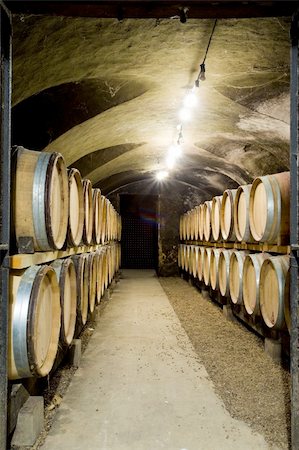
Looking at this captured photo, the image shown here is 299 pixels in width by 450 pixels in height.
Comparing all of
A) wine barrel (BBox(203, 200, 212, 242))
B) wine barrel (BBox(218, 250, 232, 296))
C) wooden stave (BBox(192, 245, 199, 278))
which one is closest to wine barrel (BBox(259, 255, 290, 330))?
wine barrel (BBox(218, 250, 232, 296))

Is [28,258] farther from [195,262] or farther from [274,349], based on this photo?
[195,262]

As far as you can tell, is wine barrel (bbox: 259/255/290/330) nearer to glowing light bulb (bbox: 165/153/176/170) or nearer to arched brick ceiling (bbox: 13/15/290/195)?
arched brick ceiling (bbox: 13/15/290/195)

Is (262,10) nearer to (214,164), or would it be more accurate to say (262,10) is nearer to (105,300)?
(105,300)

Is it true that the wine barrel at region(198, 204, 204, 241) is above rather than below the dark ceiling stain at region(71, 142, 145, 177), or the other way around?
below

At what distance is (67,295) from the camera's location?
344cm

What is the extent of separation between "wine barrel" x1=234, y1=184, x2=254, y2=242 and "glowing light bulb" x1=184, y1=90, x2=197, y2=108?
4.45 feet

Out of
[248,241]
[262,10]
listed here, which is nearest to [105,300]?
[248,241]

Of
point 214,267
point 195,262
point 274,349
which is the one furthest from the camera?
point 195,262

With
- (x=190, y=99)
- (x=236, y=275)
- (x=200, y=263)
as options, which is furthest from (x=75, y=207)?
(x=200, y=263)

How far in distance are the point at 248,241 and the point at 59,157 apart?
9.60 feet

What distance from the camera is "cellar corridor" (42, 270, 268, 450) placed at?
247 cm

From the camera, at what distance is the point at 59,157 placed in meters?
2.86

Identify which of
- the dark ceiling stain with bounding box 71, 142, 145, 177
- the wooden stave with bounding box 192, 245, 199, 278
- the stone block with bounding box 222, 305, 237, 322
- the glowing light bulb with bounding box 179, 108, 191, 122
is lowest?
the stone block with bounding box 222, 305, 237, 322

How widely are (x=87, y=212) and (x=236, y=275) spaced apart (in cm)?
222
